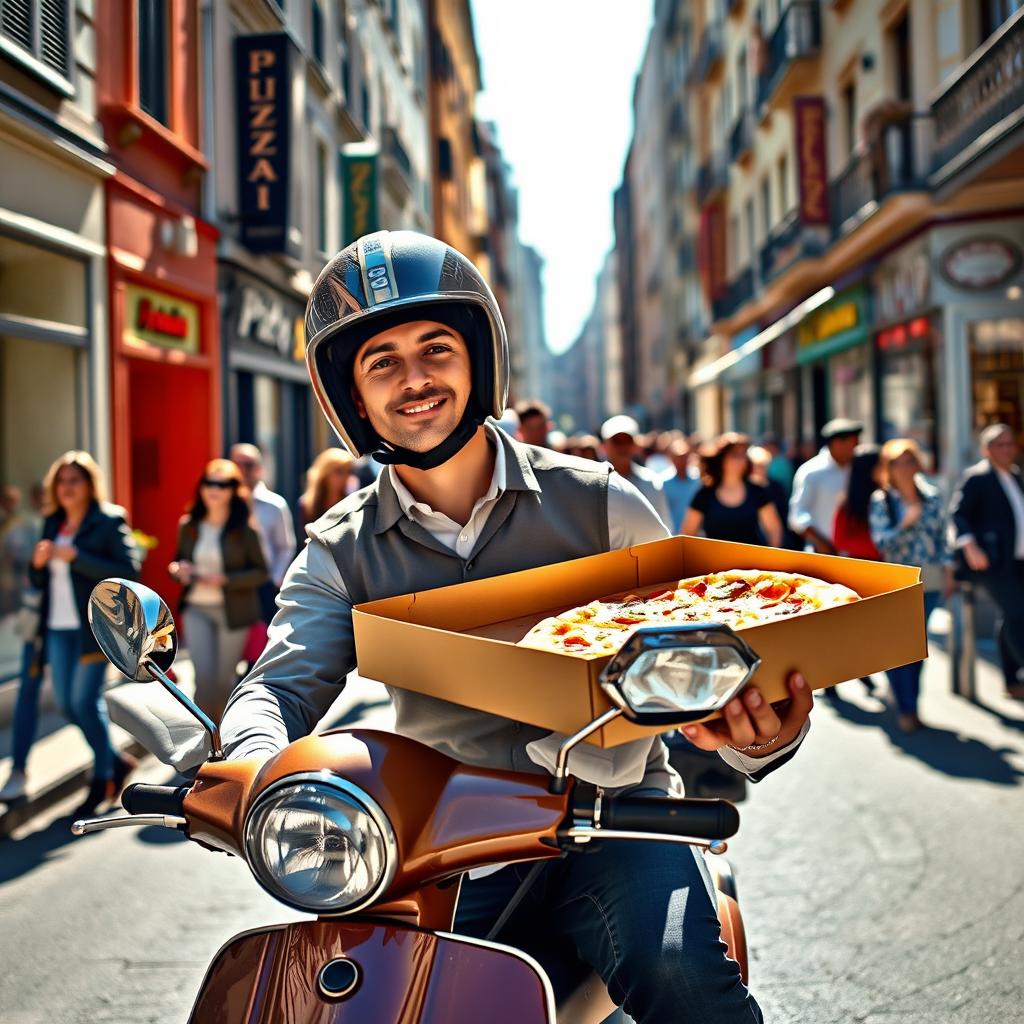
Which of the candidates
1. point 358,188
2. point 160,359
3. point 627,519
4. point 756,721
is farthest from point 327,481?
point 358,188

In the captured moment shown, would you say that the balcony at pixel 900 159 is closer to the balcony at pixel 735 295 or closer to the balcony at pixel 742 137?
the balcony at pixel 742 137

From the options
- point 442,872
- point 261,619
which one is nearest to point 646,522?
point 442,872

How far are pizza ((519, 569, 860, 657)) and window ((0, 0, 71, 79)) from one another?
794 cm

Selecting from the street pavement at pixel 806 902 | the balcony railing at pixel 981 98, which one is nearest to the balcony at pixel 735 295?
the balcony railing at pixel 981 98

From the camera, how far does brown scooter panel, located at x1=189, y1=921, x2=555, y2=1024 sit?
157 centimetres

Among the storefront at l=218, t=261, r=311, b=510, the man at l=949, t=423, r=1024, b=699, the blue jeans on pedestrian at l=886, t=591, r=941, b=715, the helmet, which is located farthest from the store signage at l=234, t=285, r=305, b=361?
the helmet

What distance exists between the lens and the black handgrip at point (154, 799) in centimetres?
181

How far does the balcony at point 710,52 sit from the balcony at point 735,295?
6.02 metres

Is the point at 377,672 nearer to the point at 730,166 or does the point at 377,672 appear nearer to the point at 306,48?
the point at 306,48

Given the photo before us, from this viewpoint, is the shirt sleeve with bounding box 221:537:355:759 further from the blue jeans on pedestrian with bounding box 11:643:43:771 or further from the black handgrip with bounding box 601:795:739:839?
the blue jeans on pedestrian with bounding box 11:643:43:771

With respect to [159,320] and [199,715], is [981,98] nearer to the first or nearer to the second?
[159,320]

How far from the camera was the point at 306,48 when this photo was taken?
18625 millimetres

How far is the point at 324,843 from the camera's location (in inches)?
60.7

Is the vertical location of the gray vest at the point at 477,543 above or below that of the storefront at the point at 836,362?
below
